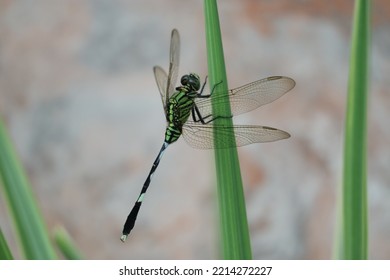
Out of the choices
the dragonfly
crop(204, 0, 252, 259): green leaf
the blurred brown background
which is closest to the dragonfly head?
the dragonfly

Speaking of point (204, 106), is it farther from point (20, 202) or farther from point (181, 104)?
point (20, 202)

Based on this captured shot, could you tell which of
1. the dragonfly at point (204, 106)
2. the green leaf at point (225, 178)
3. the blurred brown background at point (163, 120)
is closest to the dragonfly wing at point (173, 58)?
the dragonfly at point (204, 106)

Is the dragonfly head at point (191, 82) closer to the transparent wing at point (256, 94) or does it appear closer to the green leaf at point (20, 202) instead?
the transparent wing at point (256, 94)

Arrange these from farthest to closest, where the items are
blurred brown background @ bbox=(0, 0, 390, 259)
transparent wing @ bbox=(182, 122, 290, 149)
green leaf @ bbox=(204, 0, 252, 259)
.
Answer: blurred brown background @ bbox=(0, 0, 390, 259) < transparent wing @ bbox=(182, 122, 290, 149) < green leaf @ bbox=(204, 0, 252, 259)

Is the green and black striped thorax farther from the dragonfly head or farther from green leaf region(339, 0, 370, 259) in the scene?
green leaf region(339, 0, 370, 259)

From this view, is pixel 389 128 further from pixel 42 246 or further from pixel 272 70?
pixel 42 246
